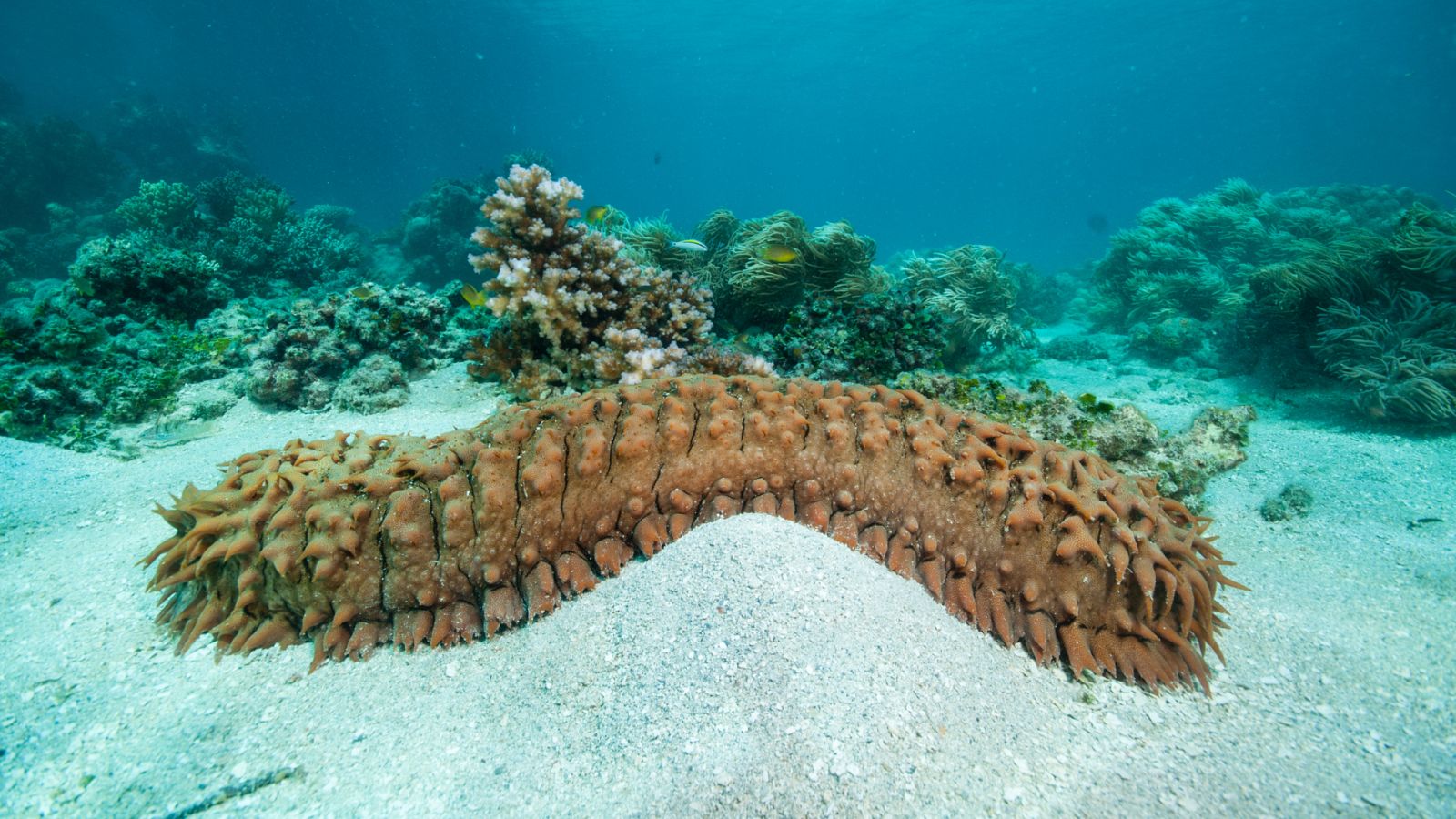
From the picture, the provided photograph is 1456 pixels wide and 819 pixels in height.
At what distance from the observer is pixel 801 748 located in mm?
1735

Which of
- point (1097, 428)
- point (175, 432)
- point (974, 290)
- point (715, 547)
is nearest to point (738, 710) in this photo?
point (715, 547)

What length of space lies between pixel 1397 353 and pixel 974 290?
4045mm

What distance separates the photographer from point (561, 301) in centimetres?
417

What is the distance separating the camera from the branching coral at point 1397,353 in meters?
4.48

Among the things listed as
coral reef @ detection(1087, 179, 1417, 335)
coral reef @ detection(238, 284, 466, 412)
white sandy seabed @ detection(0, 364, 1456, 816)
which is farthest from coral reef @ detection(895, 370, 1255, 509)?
coral reef @ detection(1087, 179, 1417, 335)

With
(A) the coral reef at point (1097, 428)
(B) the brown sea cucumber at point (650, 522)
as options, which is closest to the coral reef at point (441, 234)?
(B) the brown sea cucumber at point (650, 522)

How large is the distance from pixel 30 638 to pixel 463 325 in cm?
423

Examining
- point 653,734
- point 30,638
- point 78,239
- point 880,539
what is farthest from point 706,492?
point 78,239

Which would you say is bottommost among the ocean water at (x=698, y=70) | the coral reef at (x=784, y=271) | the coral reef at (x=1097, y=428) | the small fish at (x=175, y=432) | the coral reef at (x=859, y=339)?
the small fish at (x=175, y=432)

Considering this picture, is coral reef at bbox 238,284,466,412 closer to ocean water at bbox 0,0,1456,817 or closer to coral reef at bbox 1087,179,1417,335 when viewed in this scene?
ocean water at bbox 0,0,1456,817

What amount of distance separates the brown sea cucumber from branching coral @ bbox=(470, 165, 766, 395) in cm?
150

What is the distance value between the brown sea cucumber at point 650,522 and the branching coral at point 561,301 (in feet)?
4.91

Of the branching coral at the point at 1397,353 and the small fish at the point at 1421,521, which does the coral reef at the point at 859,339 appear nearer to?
the small fish at the point at 1421,521

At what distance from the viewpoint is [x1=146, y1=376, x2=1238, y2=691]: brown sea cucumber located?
2199mm
